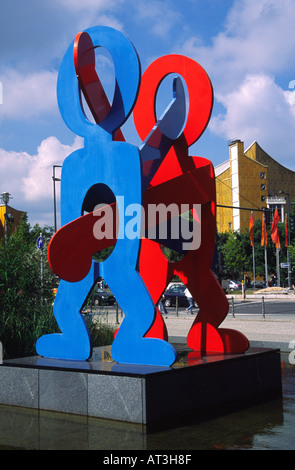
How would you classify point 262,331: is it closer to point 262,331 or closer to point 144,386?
point 262,331

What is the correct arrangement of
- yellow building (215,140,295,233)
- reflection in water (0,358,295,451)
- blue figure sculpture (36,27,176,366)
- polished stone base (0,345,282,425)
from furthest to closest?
yellow building (215,140,295,233) < blue figure sculpture (36,27,176,366) < polished stone base (0,345,282,425) < reflection in water (0,358,295,451)

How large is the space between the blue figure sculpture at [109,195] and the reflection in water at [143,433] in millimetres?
1023

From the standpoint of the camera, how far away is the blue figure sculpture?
280 inches

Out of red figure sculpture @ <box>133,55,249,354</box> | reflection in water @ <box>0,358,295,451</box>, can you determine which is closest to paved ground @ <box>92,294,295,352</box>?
red figure sculpture @ <box>133,55,249,354</box>

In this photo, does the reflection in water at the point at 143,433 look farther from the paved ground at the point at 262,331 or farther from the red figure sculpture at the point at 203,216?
the paved ground at the point at 262,331

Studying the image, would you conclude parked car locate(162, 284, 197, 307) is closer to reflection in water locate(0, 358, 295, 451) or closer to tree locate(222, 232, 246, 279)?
reflection in water locate(0, 358, 295, 451)

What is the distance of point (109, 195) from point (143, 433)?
3544mm

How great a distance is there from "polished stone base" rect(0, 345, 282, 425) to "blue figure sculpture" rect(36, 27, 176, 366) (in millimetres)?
269

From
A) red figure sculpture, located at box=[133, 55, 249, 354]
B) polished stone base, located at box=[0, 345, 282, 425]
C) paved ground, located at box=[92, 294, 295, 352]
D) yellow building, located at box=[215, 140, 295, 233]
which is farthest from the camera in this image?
yellow building, located at box=[215, 140, 295, 233]

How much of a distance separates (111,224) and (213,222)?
5.64 ft

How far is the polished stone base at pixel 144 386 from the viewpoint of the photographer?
625 cm

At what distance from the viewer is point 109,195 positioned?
8.19 m

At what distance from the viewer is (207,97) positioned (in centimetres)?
849
